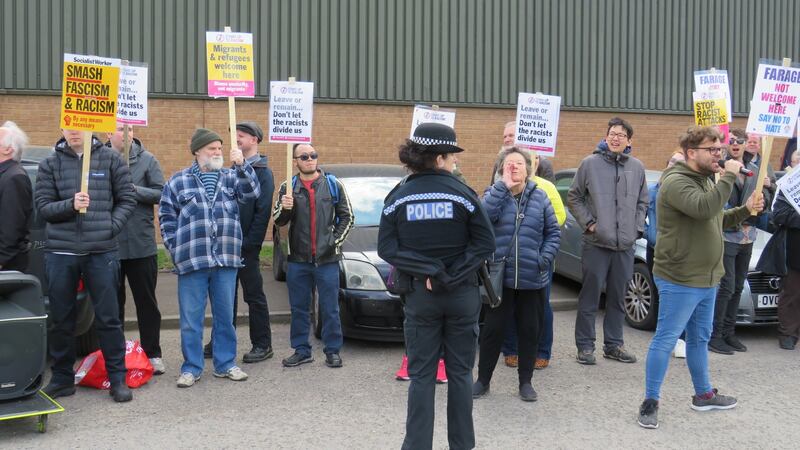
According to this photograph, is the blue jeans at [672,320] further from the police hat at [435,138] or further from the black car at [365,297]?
the black car at [365,297]

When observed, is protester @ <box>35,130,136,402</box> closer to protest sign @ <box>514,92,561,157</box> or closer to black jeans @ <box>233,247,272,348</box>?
black jeans @ <box>233,247,272,348</box>

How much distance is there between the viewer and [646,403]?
5379 mm

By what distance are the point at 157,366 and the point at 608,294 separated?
3.88 metres

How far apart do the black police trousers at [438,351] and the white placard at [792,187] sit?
3418 millimetres

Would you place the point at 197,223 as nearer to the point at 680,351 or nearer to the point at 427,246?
the point at 427,246

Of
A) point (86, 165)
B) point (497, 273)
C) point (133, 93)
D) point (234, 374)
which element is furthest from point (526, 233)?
point (133, 93)

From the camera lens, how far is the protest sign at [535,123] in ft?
23.9

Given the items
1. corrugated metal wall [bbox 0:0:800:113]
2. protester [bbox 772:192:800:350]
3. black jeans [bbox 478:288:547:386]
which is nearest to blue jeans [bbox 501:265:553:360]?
black jeans [bbox 478:288:547:386]

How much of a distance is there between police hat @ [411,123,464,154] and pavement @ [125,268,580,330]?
15.3 feet

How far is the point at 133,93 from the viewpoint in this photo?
7520mm

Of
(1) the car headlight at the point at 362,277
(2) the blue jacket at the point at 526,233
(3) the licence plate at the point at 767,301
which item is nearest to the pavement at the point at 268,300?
(1) the car headlight at the point at 362,277

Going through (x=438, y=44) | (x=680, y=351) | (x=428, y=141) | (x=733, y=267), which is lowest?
(x=680, y=351)

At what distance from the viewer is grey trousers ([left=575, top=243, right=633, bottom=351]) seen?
23.3ft

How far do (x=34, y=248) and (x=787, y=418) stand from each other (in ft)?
18.5
